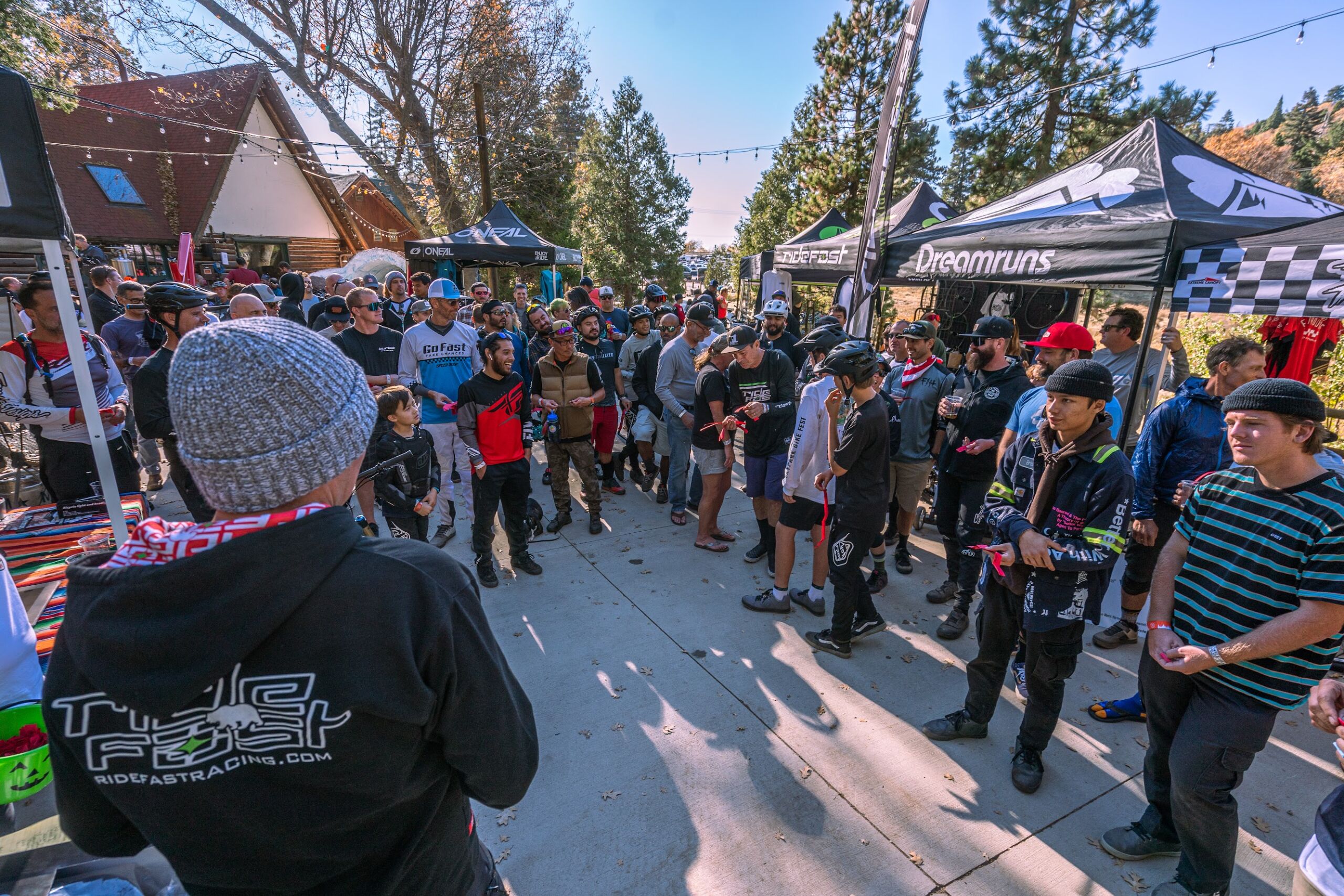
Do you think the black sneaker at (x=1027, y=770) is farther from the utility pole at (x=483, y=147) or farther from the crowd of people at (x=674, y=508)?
the utility pole at (x=483, y=147)

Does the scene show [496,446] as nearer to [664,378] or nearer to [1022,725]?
[664,378]

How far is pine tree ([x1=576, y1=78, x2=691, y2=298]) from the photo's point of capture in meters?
25.6

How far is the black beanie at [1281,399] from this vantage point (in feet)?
6.12

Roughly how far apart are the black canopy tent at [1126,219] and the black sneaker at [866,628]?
2.70 metres

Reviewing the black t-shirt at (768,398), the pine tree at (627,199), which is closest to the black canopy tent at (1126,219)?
the black t-shirt at (768,398)

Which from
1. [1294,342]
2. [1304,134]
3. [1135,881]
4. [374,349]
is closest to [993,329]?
[1135,881]

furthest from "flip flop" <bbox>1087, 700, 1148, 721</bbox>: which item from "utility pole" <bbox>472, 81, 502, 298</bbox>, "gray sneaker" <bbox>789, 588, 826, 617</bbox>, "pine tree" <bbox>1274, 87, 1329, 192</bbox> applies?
"pine tree" <bbox>1274, 87, 1329, 192</bbox>

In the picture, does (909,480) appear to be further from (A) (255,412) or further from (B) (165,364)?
(B) (165,364)

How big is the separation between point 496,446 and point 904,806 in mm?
3364

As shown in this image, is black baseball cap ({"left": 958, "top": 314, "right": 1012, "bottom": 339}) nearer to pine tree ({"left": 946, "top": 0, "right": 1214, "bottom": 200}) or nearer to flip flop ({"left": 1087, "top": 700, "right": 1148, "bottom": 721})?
flip flop ({"left": 1087, "top": 700, "right": 1148, "bottom": 721})

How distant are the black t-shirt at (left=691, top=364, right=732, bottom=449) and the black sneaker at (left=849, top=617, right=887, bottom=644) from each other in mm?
1804

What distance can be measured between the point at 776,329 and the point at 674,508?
2.16m

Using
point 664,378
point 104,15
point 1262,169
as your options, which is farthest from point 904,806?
point 1262,169

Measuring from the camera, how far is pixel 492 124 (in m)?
17.4
